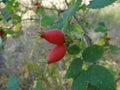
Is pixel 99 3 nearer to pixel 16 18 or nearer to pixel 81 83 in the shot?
pixel 81 83

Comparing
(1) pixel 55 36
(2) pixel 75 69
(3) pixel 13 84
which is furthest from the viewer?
(3) pixel 13 84

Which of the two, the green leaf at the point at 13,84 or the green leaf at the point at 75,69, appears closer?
the green leaf at the point at 75,69

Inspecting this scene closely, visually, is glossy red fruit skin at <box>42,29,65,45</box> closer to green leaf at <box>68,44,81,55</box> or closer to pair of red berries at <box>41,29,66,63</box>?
pair of red berries at <box>41,29,66,63</box>

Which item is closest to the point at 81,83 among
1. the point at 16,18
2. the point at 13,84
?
the point at 13,84

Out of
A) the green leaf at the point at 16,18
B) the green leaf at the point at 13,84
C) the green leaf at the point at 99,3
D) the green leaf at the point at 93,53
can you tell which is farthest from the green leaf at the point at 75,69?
the green leaf at the point at 16,18

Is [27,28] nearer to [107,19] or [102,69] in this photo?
[107,19]

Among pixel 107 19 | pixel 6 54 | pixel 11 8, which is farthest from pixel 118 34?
pixel 11 8

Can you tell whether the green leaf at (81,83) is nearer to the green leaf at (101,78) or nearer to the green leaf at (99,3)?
the green leaf at (101,78)
